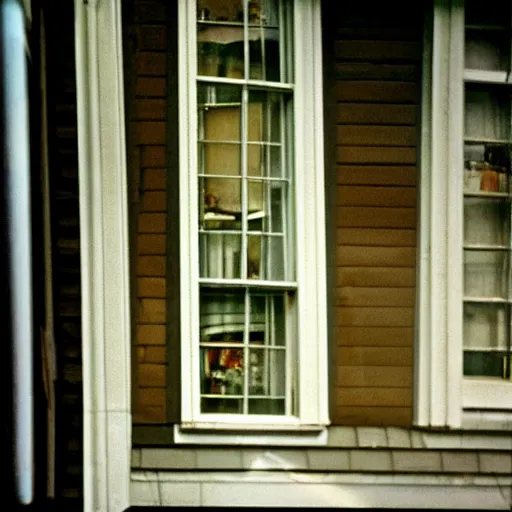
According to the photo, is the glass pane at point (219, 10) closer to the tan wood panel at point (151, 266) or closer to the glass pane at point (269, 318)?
the tan wood panel at point (151, 266)

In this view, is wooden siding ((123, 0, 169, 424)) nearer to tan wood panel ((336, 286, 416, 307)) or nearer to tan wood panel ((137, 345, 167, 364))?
tan wood panel ((137, 345, 167, 364))

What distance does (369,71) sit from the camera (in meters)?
4.13

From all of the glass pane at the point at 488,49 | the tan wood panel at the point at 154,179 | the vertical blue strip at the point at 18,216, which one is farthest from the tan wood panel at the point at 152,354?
the glass pane at the point at 488,49

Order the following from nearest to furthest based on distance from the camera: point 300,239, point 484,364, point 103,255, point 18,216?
point 18,216
point 103,255
point 300,239
point 484,364

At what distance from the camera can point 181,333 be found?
405cm

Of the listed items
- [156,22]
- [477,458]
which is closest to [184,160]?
[156,22]

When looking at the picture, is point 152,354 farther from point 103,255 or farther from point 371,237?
point 371,237

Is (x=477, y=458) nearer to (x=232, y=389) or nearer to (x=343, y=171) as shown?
(x=232, y=389)

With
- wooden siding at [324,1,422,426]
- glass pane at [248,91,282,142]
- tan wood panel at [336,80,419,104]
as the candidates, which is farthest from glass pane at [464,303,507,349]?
glass pane at [248,91,282,142]

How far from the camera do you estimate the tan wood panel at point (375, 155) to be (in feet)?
13.6

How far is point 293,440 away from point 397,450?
584 mm

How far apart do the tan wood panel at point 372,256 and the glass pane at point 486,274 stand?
0.38m

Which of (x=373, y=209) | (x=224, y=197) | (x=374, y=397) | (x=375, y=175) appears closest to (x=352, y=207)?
(x=373, y=209)

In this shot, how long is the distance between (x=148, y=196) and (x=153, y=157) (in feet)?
0.70
